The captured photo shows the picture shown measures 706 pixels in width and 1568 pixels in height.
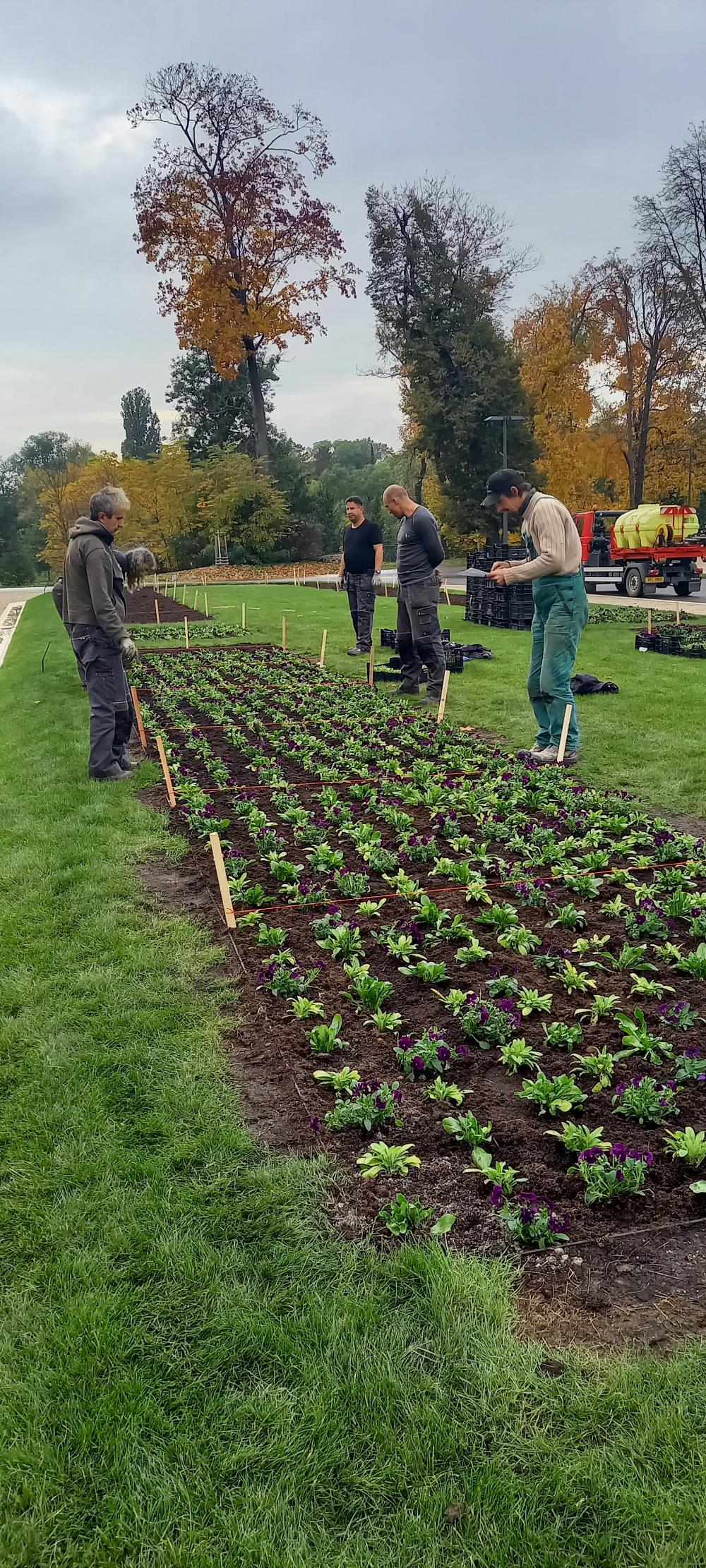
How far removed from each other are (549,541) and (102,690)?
345 centimetres

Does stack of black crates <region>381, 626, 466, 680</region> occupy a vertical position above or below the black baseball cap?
below

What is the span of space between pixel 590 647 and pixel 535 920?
9636 mm

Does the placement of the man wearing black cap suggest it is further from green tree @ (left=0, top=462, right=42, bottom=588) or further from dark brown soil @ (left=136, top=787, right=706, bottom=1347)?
green tree @ (left=0, top=462, right=42, bottom=588)

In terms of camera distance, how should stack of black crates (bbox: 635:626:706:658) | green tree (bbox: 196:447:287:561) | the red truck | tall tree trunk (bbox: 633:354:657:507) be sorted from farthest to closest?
green tree (bbox: 196:447:287:561) → tall tree trunk (bbox: 633:354:657:507) → the red truck → stack of black crates (bbox: 635:626:706:658)

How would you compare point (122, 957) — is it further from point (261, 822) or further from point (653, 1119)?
point (653, 1119)

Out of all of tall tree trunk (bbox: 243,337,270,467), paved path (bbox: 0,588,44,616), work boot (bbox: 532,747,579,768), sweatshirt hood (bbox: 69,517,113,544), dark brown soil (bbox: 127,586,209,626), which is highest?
tall tree trunk (bbox: 243,337,270,467)

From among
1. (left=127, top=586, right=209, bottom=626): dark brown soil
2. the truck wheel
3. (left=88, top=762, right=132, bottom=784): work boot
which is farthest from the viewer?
the truck wheel

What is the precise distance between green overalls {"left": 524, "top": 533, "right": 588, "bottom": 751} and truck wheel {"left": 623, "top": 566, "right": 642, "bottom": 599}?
1586 cm

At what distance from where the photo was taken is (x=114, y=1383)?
215 centimetres

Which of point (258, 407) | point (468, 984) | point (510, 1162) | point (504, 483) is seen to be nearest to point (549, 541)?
point (504, 483)

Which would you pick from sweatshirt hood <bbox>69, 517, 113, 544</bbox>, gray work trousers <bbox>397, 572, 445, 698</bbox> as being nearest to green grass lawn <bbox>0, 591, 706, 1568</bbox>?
sweatshirt hood <bbox>69, 517, 113, 544</bbox>

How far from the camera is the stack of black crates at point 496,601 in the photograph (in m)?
16.2

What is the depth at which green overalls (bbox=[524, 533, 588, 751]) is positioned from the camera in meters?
7.07

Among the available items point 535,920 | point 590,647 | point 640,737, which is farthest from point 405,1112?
point 590,647
